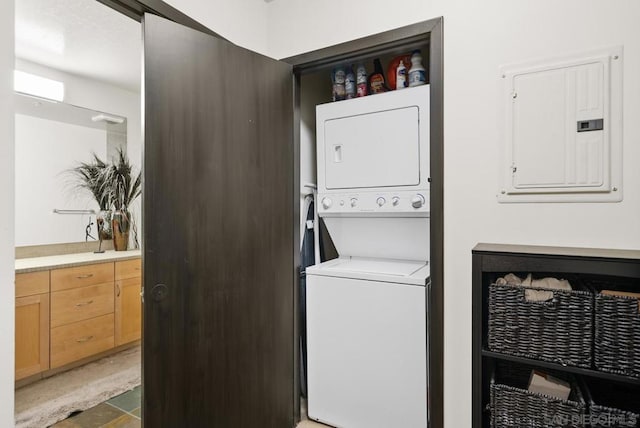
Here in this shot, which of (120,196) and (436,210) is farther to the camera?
(120,196)

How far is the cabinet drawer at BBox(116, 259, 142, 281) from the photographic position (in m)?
3.20

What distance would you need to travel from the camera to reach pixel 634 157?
134cm

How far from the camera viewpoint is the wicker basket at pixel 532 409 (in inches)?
50.3

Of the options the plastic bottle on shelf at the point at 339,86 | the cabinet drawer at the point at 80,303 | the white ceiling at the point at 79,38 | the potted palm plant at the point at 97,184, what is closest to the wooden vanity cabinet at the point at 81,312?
the cabinet drawer at the point at 80,303

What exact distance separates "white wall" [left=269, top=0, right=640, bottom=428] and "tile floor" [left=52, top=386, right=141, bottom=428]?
76.6 inches

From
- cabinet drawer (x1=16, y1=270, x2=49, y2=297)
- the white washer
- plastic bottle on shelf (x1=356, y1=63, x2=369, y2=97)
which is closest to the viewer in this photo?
the white washer

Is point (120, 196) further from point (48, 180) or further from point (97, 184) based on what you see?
point (48, 180)

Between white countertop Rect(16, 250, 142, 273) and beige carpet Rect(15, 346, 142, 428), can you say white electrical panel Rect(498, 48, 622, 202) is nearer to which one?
beige carpet Rect(15, 346, 142, 428)

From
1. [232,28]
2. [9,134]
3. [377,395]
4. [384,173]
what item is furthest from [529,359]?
[232,28]

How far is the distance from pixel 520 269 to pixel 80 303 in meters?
3.22

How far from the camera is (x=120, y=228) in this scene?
341 centimetres

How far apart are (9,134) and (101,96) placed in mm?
2767

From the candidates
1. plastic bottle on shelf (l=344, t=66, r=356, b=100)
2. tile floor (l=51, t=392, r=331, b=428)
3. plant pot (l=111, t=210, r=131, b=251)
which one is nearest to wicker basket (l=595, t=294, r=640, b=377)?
tile floor (l=51, t=392, r=331, b=428)

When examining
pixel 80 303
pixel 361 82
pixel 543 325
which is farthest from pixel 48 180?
pixel 543 325
